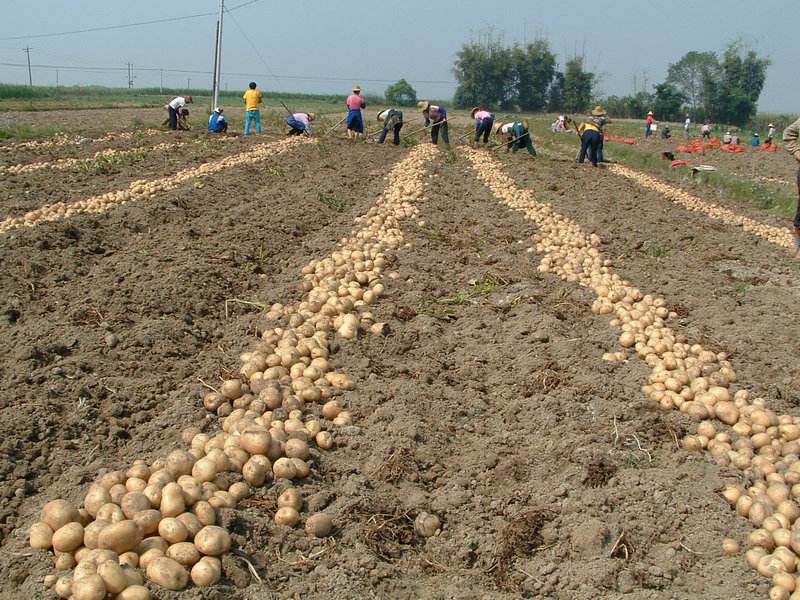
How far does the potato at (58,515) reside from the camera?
8.38ft

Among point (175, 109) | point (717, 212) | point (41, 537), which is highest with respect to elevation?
point (175, 109)

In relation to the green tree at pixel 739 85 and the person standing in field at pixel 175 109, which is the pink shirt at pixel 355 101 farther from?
the green tree at pixel 739 85

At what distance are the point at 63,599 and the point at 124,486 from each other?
0.63 m

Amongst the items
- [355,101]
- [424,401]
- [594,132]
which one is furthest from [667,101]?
[424,401]

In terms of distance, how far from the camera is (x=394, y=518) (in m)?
3.13

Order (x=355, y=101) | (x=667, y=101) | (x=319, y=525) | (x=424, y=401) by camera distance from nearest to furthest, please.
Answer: (x=319, y=525), (x=424, y=401), (x=355, y=101), (x=667, y=101)

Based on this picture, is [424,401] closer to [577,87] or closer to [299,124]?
[299,124]

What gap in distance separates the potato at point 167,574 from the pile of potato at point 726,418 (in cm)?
230

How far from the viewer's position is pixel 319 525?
9.54 ft

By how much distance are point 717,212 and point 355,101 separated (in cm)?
1063

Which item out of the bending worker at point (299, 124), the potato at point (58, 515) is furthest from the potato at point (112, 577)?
the bending worker at point (299, 124)

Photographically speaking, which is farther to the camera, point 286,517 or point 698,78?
point 698,78

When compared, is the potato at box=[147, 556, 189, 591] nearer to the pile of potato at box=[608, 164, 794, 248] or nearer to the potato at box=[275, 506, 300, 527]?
the potato at box=[275, 506, 300, 527]

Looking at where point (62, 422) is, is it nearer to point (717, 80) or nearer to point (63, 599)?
point (63, 599)
